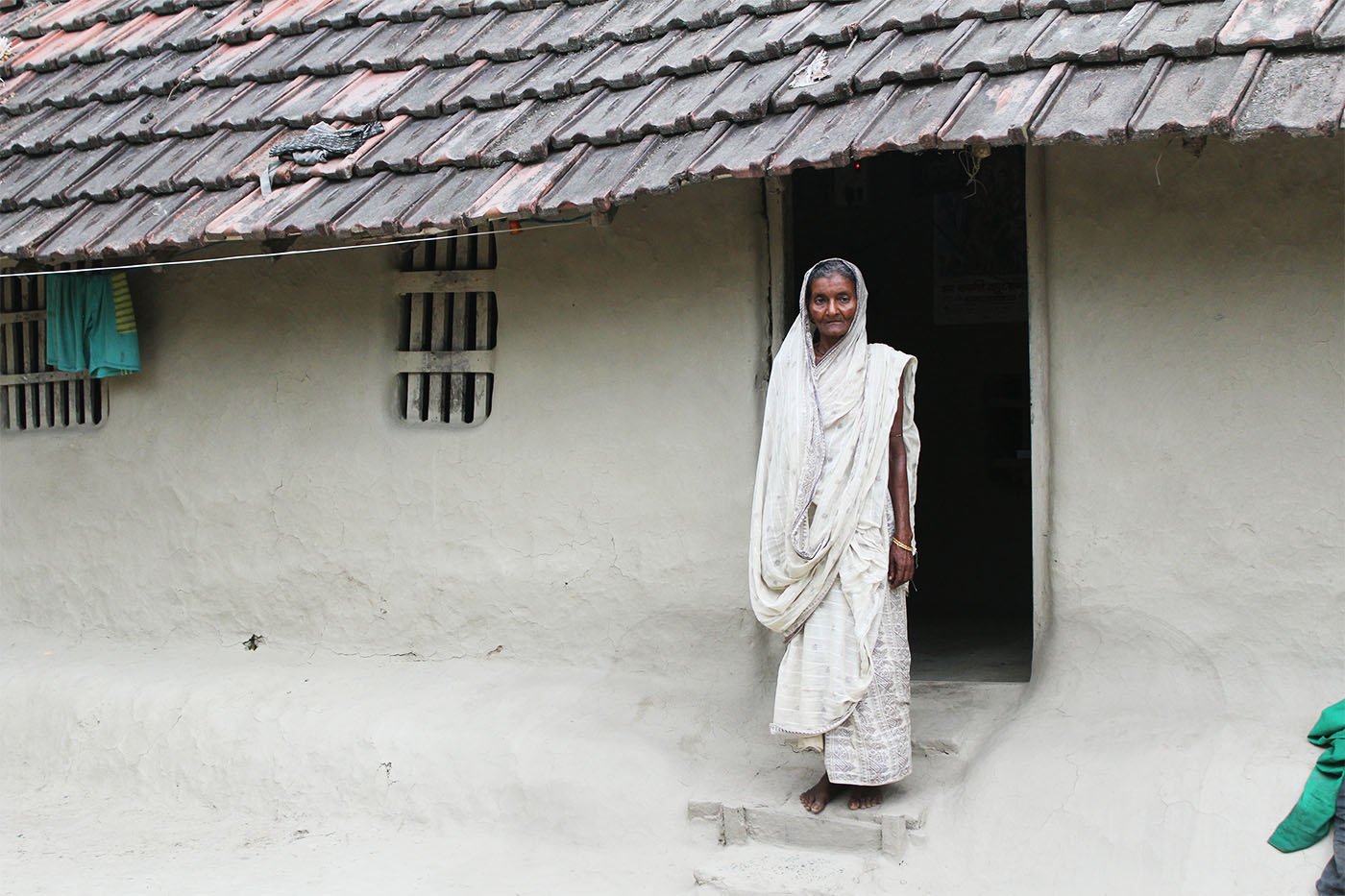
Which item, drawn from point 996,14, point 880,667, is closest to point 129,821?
point 880,667

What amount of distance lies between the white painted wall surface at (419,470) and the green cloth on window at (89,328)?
14 cm

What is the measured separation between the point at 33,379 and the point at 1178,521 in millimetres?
5416

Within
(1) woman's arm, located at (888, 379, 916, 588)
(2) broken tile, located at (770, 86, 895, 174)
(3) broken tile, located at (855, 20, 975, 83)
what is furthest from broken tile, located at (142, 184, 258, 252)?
(1) woman's arm, located at (888, 379, 916, 588)

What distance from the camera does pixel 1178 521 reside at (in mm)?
5062

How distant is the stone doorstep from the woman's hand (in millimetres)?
765

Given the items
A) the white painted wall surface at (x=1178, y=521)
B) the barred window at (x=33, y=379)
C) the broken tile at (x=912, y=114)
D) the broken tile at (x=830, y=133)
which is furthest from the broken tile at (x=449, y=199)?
the barred window at (x=33, y=379)

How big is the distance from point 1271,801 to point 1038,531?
1214 millimetres

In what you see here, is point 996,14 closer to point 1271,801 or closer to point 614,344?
point 614,344

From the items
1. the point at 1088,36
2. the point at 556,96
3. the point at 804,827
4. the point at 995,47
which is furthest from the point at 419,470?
the point at 1088,36

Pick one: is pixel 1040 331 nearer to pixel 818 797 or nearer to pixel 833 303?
pixel 833 303

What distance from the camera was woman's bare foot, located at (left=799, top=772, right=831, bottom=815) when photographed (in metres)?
5.11

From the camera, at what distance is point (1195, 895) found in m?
4.48

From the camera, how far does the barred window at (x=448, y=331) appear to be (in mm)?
6391

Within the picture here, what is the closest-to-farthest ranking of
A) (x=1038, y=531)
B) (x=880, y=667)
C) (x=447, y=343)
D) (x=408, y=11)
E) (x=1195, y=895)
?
(x=1195, y=895) < (x=880, y=667) < (x=1038, y=531) < (x=447, y=343) < (x=408, y=11)
